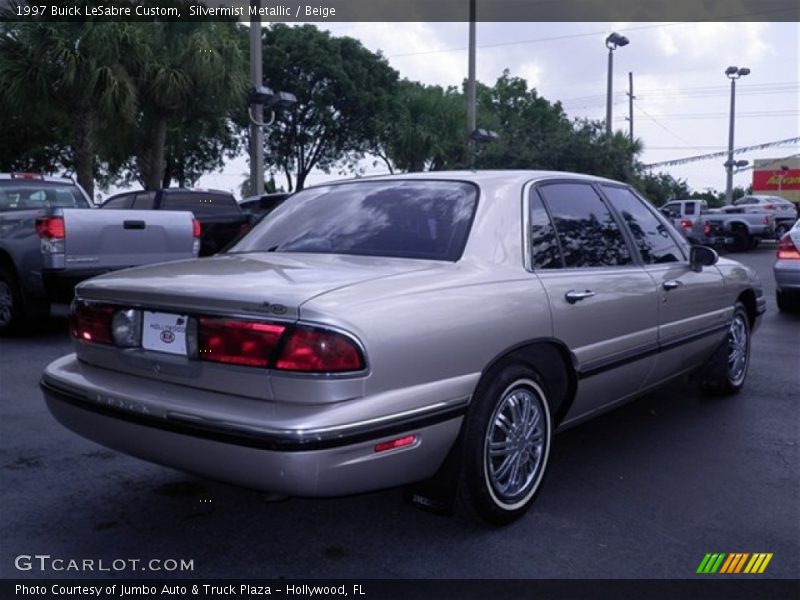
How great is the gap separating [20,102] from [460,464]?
1756 cm

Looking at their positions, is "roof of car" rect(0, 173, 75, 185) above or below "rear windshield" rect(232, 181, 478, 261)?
above

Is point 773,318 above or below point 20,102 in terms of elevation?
below

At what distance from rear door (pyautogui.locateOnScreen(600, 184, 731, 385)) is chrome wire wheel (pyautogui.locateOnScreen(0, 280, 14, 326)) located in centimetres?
601

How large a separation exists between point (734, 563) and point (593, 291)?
4.52 feet

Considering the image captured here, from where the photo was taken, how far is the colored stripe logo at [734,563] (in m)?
3.15

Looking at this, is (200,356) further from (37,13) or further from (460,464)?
(37,13)

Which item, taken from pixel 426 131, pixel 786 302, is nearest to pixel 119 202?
pixel 786 302

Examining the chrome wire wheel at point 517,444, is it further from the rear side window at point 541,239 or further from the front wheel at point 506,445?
the rear side window at point 541,239

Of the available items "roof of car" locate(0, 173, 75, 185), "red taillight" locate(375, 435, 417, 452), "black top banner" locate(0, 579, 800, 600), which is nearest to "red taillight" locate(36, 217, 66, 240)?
"roof of car" locate(0, 173, 75, 185)

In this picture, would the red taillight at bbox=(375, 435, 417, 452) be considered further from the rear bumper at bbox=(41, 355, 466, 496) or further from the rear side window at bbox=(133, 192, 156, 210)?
the rear side window at bbox=(133, 192, 156, 210)

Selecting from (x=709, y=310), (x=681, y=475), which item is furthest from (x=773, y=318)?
(x=681, y=475)

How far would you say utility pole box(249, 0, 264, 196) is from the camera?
16.3 m

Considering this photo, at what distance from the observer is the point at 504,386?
3406mm

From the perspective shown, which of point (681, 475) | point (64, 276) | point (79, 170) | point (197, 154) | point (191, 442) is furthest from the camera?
point (197, 154)
